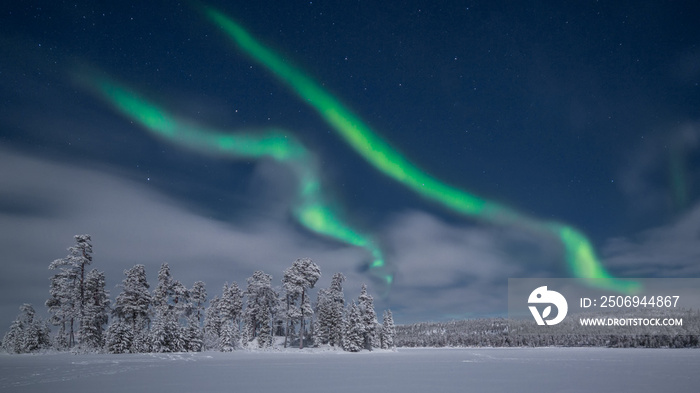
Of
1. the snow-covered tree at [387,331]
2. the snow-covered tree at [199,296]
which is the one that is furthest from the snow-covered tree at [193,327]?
the snow-covered tree at [387,331]

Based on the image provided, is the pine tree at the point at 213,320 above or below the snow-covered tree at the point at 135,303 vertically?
below

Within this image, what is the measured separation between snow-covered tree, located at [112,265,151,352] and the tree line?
11 centimetres

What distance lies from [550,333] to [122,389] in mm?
209153

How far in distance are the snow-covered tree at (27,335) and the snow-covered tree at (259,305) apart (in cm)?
2875

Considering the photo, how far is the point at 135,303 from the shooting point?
4956 cm

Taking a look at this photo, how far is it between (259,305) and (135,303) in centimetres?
2430

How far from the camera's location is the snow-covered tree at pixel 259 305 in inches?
2603

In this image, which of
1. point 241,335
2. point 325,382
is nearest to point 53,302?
point 241,335

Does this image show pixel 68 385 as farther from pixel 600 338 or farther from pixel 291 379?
pixel 600 338

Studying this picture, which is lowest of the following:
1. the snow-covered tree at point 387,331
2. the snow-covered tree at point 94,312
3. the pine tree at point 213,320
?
the snow-covered tree at point 387,331

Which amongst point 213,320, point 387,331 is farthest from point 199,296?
point 387,331

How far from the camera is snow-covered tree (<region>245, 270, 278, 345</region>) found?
66.1 m

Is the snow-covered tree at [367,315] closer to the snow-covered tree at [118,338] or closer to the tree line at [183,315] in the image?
the tree line at [183,315]

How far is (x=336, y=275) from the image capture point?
76.9 meters
